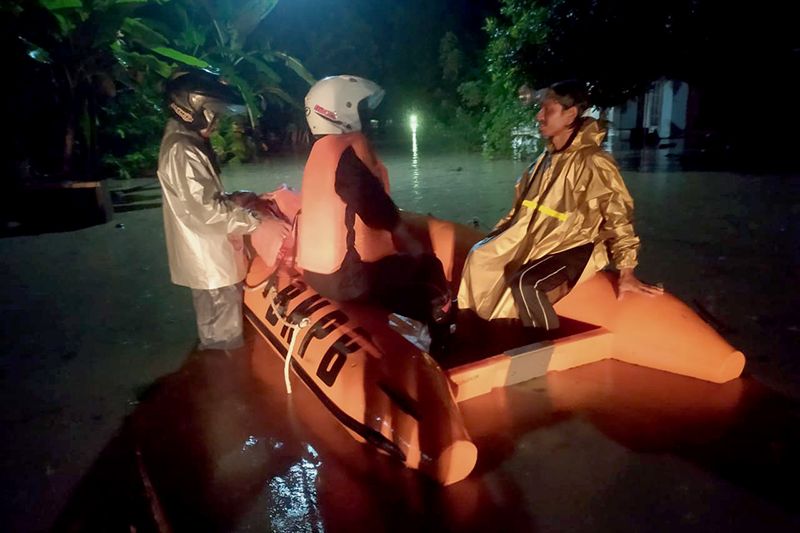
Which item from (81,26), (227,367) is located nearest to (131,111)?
(81,26)

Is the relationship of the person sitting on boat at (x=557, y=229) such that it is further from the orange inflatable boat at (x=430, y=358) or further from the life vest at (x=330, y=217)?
the life vest at (x=330, y=217)

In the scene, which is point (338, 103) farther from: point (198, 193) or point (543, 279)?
point (543, 279)

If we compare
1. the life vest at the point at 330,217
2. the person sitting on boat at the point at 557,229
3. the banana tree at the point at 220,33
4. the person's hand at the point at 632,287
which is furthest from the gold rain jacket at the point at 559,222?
the banana tree at the point at 220,33

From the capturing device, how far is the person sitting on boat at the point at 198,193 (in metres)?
3.81

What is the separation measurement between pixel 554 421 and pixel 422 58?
25.7 m

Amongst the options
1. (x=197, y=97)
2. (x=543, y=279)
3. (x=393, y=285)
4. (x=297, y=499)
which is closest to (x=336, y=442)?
(x=297, y=499)

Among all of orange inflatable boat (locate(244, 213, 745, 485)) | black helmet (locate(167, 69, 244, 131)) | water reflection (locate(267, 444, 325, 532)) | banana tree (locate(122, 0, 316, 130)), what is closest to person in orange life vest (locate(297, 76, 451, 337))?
orange inflatable boat (locate(244, 213, 745, 485))

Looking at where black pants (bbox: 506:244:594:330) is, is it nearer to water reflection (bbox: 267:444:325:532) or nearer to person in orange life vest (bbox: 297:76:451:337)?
person in orange life vest (bbox: 297:76:451:337)

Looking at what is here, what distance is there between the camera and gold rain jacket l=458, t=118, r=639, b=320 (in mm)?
3619

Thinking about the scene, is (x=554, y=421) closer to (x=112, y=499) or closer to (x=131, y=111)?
(x=112, y=499)

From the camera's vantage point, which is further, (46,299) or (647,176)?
(647,176)

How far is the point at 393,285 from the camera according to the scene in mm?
3805

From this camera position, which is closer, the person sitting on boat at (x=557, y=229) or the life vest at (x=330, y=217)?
the life vest at (x=330, y=217)

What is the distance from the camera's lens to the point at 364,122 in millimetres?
3633
